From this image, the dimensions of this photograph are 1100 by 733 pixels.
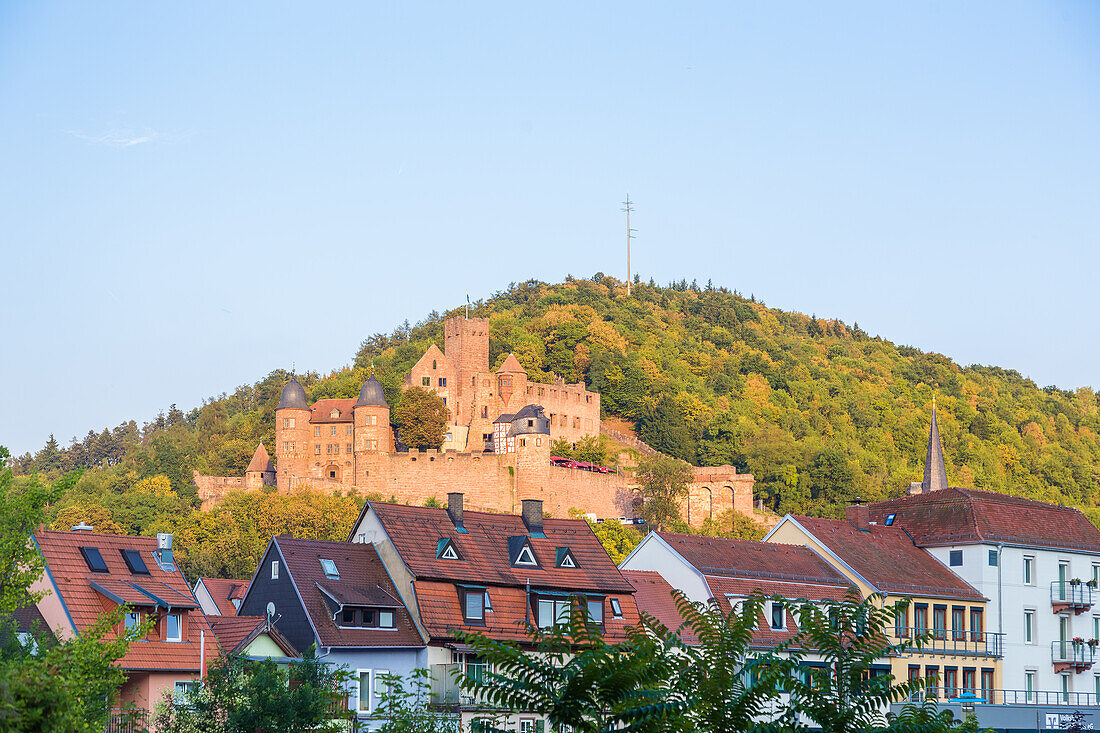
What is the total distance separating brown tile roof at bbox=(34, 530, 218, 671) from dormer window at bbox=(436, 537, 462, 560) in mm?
6384

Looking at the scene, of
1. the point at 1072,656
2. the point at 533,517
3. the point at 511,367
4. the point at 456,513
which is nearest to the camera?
the point at 456,513

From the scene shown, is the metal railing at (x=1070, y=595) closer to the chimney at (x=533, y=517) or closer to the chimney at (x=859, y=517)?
the chimney at (x=859, y=517)

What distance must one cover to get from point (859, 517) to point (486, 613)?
731 inches

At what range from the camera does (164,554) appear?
37.3 meters

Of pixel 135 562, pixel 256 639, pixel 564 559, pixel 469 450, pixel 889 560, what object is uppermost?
pixel 469 450

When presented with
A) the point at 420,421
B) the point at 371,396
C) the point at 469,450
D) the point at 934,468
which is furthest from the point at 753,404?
the point at 934,468

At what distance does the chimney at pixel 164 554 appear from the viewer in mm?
36906

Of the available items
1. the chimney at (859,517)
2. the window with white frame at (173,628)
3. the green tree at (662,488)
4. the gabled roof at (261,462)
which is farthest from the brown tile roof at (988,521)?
the gabled roof at (261,462)

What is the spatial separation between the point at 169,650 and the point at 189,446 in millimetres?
92085

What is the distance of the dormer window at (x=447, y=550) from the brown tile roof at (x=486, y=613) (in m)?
0.90

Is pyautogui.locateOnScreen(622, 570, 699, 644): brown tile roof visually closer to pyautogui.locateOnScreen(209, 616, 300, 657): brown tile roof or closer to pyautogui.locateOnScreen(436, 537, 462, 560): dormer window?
pyautogui.locateOnScreen(436, 537, 462, 560): dormer window

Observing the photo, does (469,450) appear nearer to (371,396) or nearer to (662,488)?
(371,396)

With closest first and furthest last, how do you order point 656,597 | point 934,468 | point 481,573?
point 481,573
point 656,597
point 934,468

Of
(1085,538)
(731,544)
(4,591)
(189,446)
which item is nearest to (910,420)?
(189,446)
